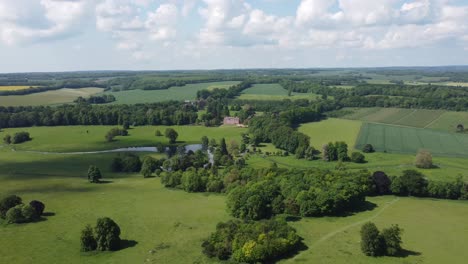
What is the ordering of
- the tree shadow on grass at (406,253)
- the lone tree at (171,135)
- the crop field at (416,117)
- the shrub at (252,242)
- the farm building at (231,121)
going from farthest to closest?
1. the farm building at (231,121)
2. the crop field at (416,117)
3. the lone tree at (171,135)
4. the tree shadow on grass at (406,253)
5. the shrub at (252,242)

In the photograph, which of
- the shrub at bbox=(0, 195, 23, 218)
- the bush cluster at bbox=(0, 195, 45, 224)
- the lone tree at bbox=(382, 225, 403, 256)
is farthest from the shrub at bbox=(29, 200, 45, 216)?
the lone tree at bbox=(382, 225, 403, 256)

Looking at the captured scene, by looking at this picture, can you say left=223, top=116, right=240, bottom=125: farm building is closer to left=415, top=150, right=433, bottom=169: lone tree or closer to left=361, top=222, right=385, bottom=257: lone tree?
left=415, top=150, right=433, bottom=169: lone tree

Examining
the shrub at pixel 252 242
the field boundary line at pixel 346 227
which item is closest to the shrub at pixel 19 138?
the shrub at pixel 252 242

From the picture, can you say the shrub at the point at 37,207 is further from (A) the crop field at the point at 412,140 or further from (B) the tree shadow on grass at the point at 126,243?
(A) the crop field at the point at 412,140

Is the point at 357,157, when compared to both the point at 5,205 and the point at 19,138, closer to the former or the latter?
the point at 5,205

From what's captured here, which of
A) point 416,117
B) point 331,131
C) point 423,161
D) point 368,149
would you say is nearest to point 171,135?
point 331,131

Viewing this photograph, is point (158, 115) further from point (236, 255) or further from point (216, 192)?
point (236, 255)

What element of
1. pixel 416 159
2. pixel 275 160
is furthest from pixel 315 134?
pixel 416 159
